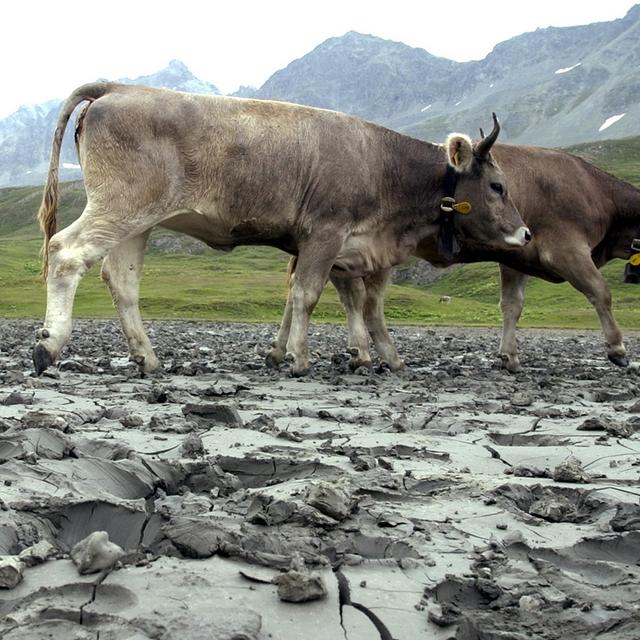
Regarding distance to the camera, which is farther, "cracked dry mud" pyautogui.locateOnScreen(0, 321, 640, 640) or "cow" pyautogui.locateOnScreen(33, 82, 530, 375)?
"cow" pyautogui.locateOnScreen(33, 82, 530, 375)

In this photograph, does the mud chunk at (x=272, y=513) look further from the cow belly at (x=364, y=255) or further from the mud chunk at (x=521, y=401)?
the cow belly at (x=364, y=255)

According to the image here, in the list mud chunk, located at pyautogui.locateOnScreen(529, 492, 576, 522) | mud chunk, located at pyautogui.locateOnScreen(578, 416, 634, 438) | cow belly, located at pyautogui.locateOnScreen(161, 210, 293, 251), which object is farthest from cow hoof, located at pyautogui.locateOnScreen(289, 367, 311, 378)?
mud chunk, located at pyautogui.locateOnScreen(529, 492, 576, 522)

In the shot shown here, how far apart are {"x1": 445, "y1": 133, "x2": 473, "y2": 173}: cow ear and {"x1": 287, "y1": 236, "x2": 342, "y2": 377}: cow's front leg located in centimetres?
239

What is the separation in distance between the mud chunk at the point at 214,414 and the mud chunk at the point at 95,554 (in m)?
3.32

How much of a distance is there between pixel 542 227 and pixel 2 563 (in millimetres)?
11886

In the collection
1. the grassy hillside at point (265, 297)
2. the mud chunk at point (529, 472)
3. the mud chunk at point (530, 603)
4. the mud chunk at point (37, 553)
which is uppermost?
the mud chunk at point (530, 603)

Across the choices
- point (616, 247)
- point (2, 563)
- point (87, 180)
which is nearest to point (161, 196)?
point (87, 180)

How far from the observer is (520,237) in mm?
12680

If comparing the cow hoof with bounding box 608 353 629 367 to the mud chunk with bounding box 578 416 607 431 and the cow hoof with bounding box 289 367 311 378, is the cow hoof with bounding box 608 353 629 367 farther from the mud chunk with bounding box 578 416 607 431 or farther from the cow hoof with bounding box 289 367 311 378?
the mud chunk with bounding box 578 416 607 431

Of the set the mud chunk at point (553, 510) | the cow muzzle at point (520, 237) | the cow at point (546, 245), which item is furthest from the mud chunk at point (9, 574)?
the cow muzzle at point (520, 237)

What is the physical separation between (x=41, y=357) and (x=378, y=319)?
5.40 metres

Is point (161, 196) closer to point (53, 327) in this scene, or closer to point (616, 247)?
point (53, 327)

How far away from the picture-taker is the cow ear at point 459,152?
12430 mm

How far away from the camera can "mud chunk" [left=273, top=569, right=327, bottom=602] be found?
10.5ft
